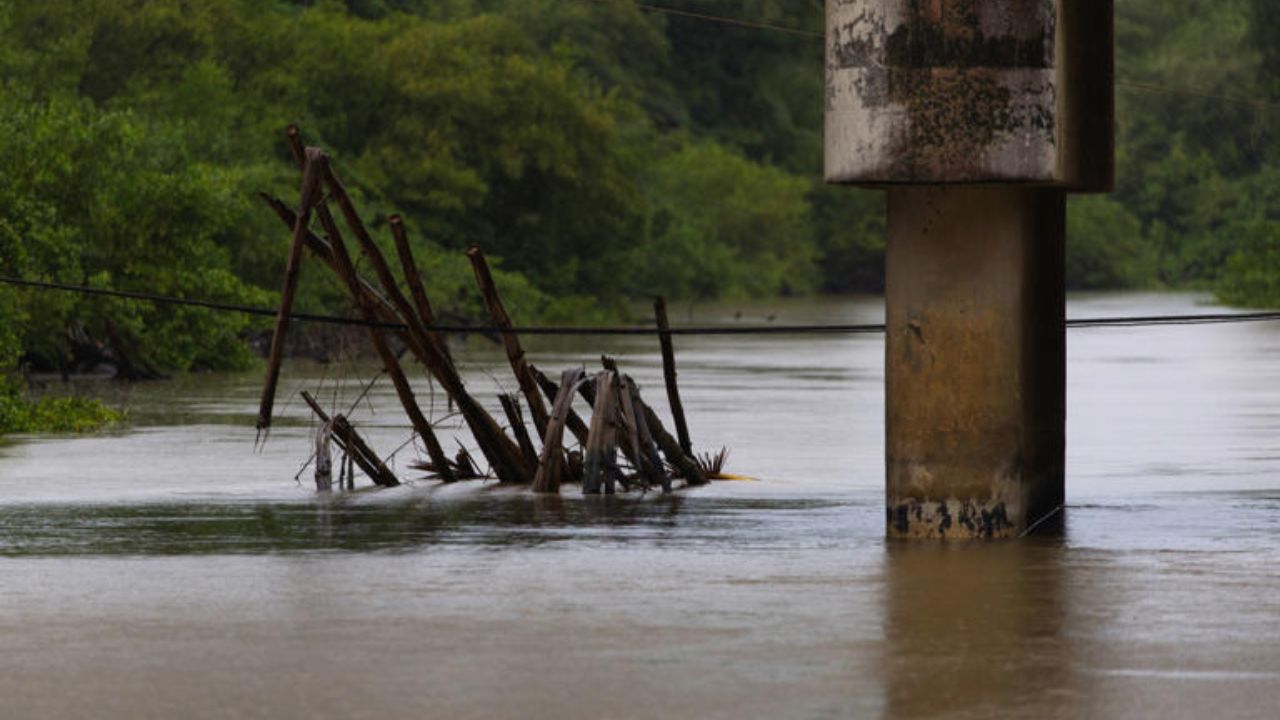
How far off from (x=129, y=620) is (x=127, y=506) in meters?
6.67

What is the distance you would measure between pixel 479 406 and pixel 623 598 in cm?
700

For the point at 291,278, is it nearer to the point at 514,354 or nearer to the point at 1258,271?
the point at 514,354

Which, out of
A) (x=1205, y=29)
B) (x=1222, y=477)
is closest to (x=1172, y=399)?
(x=1222, y=477)

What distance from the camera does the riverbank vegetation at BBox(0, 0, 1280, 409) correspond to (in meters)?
40.8

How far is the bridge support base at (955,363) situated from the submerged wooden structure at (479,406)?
303cm

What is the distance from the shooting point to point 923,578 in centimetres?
1411

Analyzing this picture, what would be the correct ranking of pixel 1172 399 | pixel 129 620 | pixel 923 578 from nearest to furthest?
pixel 129 620 < pixel 923 578 < pixel 1172 399

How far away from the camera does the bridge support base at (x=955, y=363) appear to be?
1608 cm

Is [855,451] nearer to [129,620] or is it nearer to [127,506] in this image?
[127,506]

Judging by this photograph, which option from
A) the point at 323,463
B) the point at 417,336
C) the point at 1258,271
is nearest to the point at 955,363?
the point at 417,336

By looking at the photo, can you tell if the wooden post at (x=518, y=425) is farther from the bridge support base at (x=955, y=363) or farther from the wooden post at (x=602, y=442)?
the bridge support base at (x=955, y=363)

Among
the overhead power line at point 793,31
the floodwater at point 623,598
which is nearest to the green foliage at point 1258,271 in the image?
the overhead power line at point 793,31

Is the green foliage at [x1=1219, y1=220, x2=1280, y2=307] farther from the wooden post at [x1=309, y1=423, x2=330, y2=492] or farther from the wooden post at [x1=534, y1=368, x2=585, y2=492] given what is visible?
the wooden post at [x1=534, y1=368, x2=585, y2=492]

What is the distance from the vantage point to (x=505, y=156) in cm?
7206
